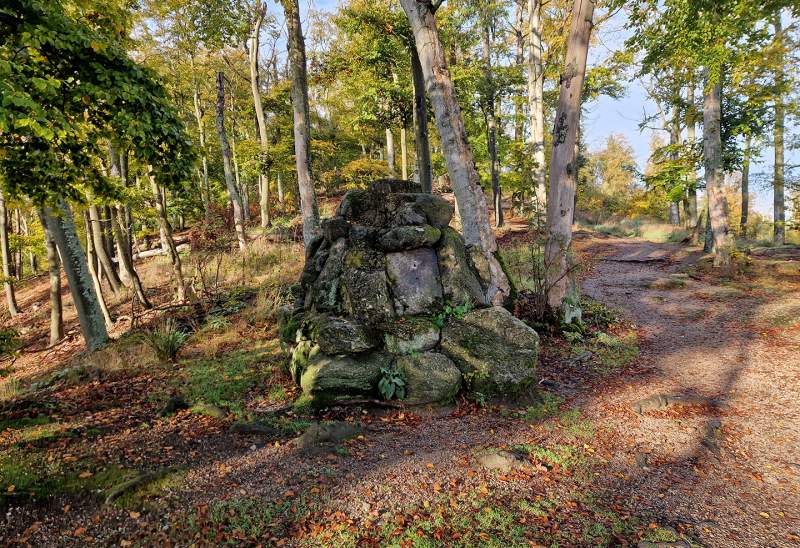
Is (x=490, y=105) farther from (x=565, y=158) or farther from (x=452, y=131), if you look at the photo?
(x=452, y=131)

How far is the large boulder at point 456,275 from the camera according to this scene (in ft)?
18.9

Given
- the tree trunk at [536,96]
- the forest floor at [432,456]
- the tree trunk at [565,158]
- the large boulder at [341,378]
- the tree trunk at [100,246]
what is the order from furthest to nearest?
1. the tree trunk at [536,96]
2. the tree trunk at [100,246]
3. the tree trunk at [565,158]
4. the large boulder at [341,378]
5. the forest floor at [432,456]

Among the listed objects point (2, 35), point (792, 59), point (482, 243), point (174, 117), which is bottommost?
point (482, 243)

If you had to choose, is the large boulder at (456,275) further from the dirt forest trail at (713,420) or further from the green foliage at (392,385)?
the dirt forest trail at (713,420)

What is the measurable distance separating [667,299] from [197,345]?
452 inches

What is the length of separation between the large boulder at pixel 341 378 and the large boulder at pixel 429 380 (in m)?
0.33

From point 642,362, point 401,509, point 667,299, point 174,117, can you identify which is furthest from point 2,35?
point 667,299

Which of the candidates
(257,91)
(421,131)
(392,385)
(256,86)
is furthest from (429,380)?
(256,86)

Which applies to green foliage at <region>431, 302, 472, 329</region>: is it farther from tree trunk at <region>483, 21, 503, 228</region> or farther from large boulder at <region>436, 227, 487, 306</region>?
tree trunk at <region>483, 21, 503, 228</region>

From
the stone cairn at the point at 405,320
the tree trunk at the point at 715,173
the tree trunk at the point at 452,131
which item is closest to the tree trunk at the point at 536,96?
the tree trunk at the point at 715,173

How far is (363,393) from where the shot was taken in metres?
5.12

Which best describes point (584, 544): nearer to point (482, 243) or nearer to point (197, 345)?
point (482, 243)

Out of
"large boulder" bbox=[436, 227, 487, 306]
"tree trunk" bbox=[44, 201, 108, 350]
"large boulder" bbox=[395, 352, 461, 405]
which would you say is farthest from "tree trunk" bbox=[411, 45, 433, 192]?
"tree trunk" bbox=[44, 201, 108, 350]

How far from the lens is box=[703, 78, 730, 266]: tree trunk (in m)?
11.8
